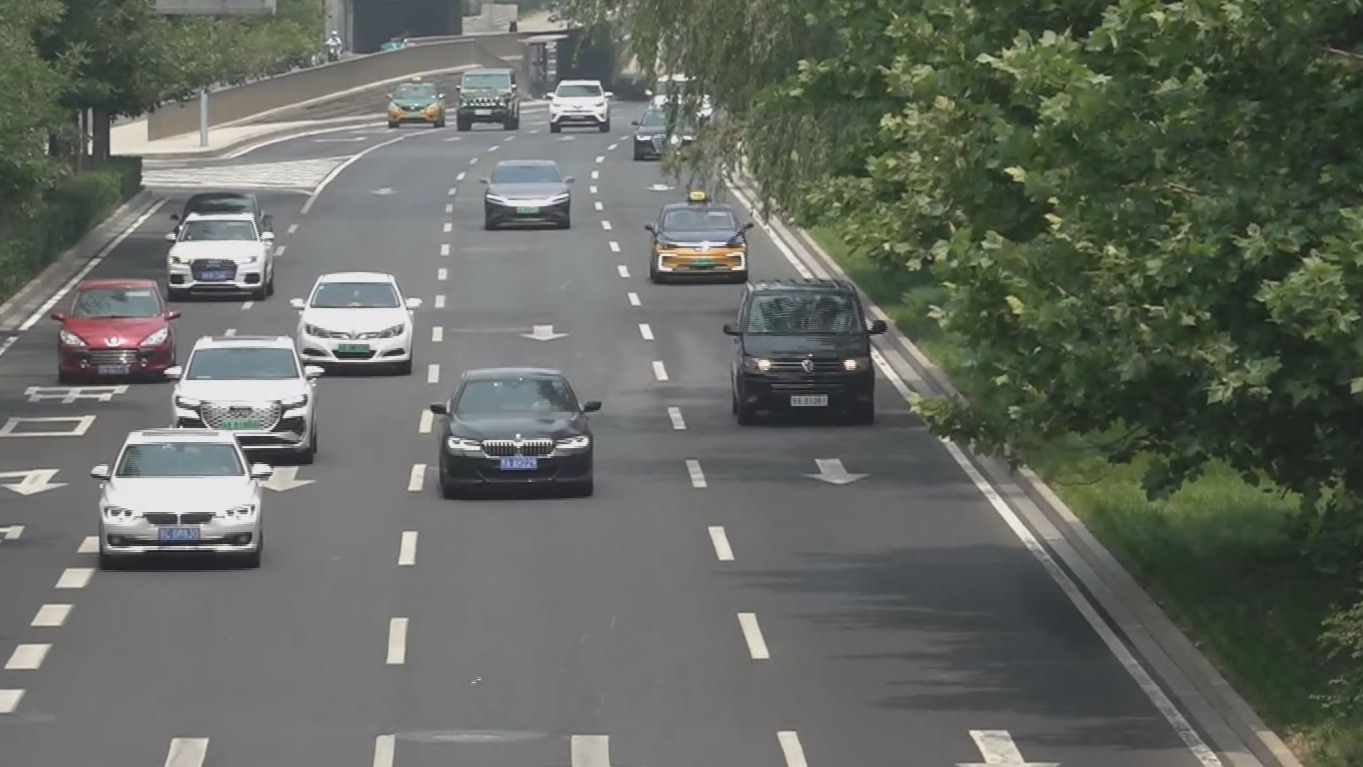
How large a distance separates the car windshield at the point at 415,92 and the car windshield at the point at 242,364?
64704 millimetres

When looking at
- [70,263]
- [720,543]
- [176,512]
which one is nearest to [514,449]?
[720,543]

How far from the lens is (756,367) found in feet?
123

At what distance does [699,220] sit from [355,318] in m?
12.9

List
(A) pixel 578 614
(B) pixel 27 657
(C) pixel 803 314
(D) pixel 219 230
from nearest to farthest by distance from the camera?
(B) pixel 27 657 → (A) pixel 578 614 → (C) pixel 803 314 → (D) pixel 219 230

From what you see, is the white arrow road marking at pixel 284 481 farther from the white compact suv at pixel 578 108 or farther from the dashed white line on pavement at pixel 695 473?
the white compact suv at pixel 578 108

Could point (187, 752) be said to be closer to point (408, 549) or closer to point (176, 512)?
point (176, 512)

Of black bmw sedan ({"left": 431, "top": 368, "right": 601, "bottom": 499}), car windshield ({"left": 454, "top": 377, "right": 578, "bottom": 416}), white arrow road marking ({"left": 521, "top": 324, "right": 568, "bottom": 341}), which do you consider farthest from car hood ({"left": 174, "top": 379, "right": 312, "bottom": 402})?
white arrow road marking ({"left": 521, "top": 324, "right": 568, "bottom": 341})

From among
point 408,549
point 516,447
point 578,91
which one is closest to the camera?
point 408,549

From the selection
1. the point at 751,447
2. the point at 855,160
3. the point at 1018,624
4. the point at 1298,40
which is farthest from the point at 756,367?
the point at 1298,40

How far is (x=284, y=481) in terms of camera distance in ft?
109

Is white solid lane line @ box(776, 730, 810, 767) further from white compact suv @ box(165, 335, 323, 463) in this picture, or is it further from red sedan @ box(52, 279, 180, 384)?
red sedan @ box(52, 279, 180, 384)

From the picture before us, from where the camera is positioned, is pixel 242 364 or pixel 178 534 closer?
pixel 178 534

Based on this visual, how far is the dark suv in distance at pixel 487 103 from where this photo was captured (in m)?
95.2

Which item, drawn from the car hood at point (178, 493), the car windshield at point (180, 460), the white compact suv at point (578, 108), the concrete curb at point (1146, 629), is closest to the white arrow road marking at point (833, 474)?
the concrete curb at point (1146, 629)
